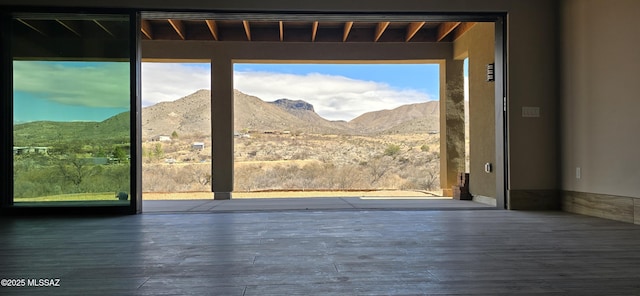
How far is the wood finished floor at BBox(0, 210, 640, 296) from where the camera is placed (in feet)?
6.50

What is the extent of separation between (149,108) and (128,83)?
35.8 feet

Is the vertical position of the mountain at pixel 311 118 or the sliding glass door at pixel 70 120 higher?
the mountain at pixel 311 118

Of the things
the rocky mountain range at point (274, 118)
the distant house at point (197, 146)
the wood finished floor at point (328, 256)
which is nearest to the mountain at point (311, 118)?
the rocky mountain range at point (274, 118)

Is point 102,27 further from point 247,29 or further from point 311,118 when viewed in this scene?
point 311,118

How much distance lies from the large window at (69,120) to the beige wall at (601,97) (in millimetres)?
4975

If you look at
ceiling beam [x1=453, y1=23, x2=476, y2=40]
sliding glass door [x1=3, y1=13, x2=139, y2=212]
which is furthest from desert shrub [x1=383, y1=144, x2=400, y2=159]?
sliding glass door [x1=3, y1=13, x2=139, y2=212]

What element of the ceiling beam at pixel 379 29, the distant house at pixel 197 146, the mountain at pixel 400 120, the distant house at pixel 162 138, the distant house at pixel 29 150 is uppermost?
the ceiling beam at pixel 379 29

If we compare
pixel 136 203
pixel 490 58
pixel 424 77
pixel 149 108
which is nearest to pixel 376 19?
pixel 490 58

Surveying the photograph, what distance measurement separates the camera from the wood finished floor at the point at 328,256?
1980mm

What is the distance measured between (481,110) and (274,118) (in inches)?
409

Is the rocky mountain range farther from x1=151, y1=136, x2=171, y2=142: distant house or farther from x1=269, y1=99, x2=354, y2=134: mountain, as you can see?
x1=151, y1=136, x2=171, y2=142: distant house

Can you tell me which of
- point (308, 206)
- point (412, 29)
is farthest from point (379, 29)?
point (308, 206)

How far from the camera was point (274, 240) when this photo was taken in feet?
10.1

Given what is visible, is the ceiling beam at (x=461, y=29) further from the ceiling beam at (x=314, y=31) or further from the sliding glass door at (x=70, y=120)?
the sliding glass door at (x=70, y=120)
